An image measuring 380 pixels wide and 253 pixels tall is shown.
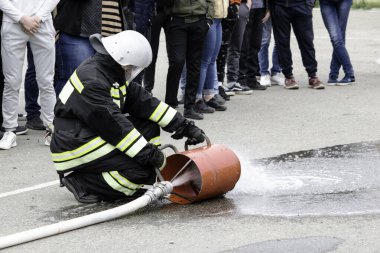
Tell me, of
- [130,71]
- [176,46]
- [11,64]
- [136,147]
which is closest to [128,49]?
[130,71]

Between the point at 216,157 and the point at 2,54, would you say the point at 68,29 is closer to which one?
the point at 2,54

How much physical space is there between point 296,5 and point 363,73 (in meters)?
2.06

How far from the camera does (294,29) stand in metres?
11.4

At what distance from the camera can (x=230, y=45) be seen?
1096 centimetres

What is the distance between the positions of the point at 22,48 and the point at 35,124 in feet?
3.66

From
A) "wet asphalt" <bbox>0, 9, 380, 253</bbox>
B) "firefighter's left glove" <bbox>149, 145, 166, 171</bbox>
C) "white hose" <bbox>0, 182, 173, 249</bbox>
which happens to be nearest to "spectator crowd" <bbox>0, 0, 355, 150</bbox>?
"wet asphalt" <bbox>0, 9, 380, 253</bbox>

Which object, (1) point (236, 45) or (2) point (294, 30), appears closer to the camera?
(1) point (236, 45)

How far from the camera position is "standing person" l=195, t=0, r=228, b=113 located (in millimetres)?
9883

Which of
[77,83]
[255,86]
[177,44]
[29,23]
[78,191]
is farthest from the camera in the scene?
[255,86]

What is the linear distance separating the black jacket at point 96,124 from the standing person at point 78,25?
1862 mm

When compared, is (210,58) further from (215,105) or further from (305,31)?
(305,31)

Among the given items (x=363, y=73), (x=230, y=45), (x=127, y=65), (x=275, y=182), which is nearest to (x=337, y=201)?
(x=275, y=182)

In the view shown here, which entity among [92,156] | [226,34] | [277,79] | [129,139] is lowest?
[277,79]

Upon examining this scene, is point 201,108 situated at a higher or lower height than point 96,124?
lower
